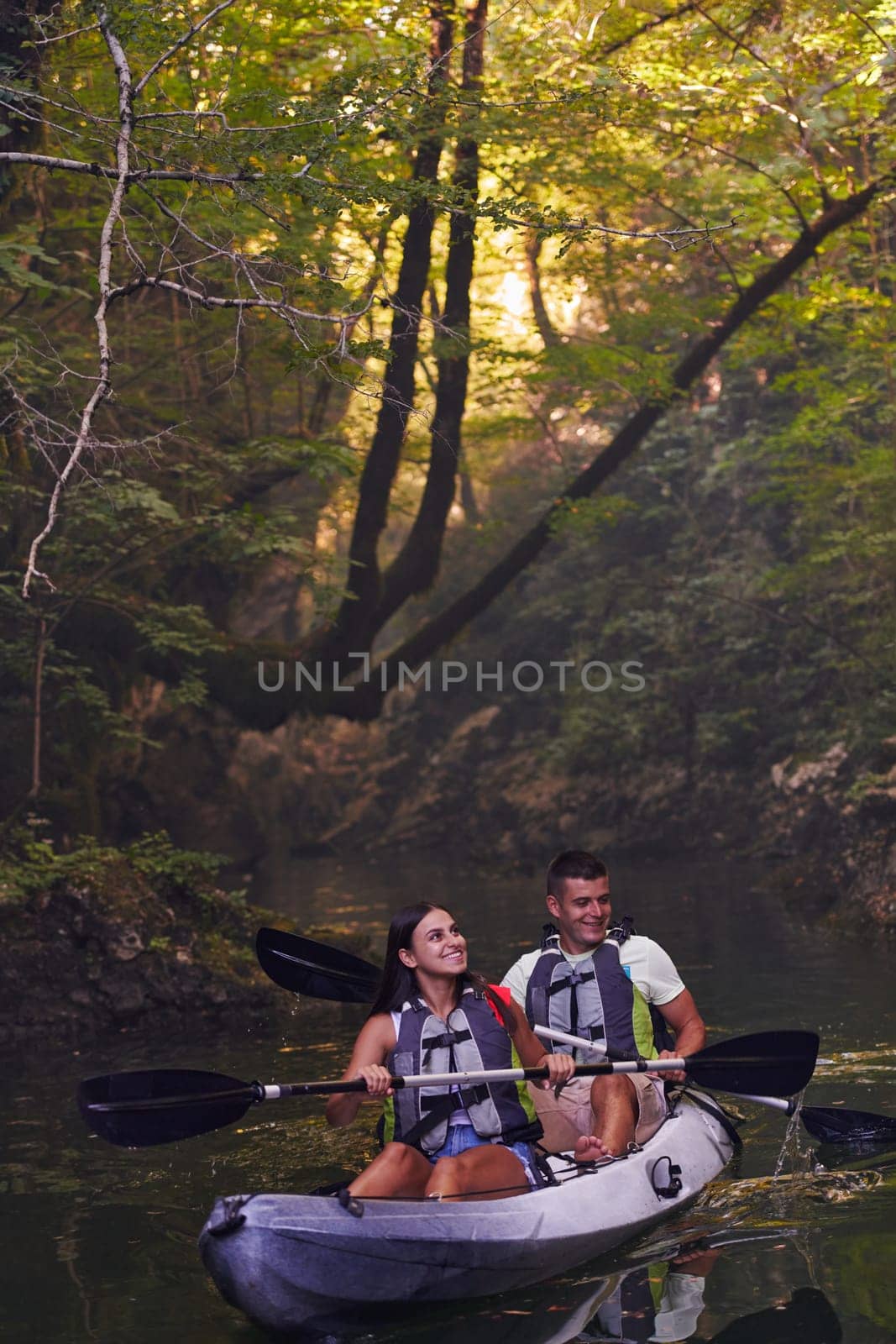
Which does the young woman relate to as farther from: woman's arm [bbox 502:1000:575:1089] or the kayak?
the kayak

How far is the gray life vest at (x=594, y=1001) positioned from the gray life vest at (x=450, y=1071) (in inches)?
27.4

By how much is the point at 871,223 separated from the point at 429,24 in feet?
15.6

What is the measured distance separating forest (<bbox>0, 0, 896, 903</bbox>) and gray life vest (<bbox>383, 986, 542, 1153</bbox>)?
8.90ft

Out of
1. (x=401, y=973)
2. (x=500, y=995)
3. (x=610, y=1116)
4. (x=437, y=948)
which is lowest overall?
(x=610, y=1116)

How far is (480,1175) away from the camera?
4.60m

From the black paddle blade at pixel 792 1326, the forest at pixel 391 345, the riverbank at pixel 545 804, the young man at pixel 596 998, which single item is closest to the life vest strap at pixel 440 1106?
the young man at pixel 596 998

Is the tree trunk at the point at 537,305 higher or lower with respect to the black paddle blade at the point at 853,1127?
higher

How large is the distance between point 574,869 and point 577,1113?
1.06m

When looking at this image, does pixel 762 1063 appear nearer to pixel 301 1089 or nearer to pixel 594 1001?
pixel 594 1001

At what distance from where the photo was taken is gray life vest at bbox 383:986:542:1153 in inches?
186

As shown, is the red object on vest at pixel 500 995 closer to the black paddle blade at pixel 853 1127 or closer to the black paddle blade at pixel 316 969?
the black paddle blade at pixel 316 969

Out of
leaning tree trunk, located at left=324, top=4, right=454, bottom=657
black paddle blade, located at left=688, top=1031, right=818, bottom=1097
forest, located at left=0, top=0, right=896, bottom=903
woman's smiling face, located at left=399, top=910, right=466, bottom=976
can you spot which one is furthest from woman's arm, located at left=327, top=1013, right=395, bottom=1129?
leaning tree trunk, located at left=324, top=4, right=454, bottom=657

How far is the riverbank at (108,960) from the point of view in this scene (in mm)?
9242

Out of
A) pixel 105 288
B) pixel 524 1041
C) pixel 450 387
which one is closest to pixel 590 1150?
pixel 524 1041
